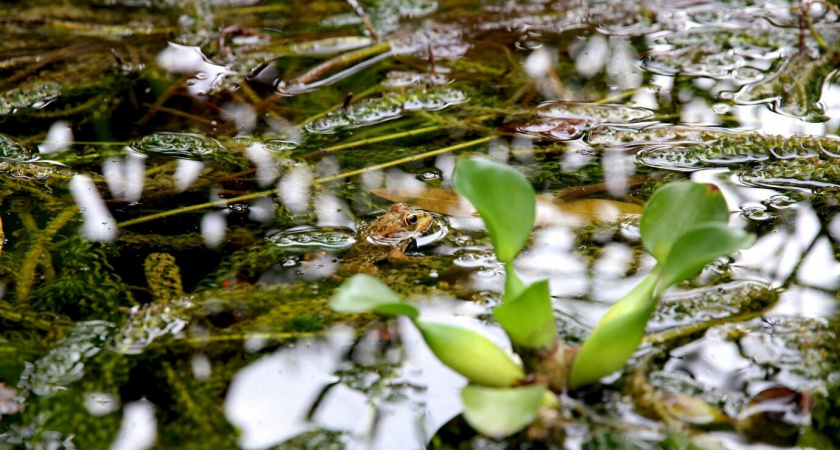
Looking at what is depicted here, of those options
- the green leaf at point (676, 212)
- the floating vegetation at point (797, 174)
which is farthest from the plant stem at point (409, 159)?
the green leaf at point (676, 212)

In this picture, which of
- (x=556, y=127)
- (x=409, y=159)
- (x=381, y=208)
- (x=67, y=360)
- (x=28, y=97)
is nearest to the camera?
(x=67, y=360)

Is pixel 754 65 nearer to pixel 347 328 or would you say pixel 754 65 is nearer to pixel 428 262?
pixel 428 262

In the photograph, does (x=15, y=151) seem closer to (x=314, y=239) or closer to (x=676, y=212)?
(x=314, y=239)

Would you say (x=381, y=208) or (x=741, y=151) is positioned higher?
(x=741, y=151)

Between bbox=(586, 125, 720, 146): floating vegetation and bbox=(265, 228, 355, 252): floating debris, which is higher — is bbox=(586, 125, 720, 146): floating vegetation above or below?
above

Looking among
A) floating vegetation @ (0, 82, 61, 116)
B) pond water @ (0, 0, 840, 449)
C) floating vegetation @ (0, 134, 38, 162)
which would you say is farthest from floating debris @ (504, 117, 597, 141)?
floating vegetation @ (0, 82, 61, 116)

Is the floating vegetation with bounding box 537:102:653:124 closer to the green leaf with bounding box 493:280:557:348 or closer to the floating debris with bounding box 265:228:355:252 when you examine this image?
the floating debris with bounding box 265:228:355:252

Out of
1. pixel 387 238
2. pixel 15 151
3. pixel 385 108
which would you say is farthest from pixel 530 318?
pixel 15 151
